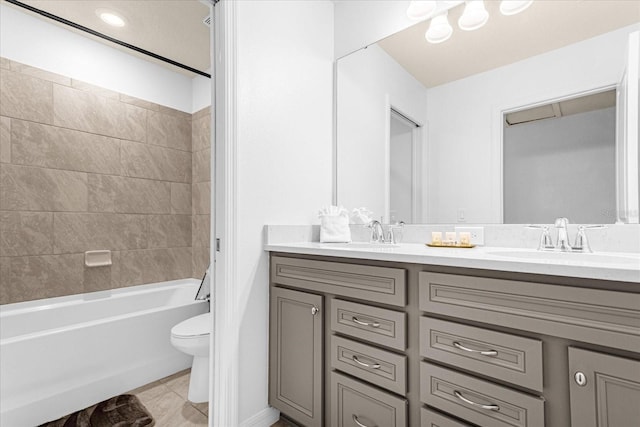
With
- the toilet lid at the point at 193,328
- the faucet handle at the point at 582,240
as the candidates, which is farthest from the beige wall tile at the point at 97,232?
the faucet handle at the point at 582,240

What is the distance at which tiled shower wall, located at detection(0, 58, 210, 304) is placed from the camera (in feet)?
7.09

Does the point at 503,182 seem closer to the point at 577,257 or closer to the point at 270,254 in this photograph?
the point at 577,257

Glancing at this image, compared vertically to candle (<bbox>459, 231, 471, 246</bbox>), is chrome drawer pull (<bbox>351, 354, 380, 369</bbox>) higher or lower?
lower

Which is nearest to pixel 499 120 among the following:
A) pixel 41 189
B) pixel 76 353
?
pixel 76 353

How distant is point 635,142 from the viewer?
120 centimetres

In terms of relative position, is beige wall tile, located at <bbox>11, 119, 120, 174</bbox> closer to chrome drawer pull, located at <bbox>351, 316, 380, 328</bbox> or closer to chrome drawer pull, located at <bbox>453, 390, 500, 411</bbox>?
chrome drawer pull, located at <bbox>351, 316, 380, 328</bbox>

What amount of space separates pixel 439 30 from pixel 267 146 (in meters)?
1.09

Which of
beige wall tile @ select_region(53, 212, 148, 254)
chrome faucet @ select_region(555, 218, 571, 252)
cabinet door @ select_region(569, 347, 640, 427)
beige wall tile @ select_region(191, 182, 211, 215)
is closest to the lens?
cabinet door @ select_region(569, 347, 640, 427)

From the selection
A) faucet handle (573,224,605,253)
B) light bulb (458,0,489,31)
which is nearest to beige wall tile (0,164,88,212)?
light bulb (458,0,489,31)

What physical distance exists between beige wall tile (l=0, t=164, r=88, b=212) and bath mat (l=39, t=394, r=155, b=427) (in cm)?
139

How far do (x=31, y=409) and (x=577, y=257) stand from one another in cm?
254

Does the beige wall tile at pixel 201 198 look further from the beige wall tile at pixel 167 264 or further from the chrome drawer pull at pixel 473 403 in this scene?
the chrome drawer pull at pixel 473 403

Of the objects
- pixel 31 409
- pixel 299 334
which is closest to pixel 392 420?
pixel 299 334

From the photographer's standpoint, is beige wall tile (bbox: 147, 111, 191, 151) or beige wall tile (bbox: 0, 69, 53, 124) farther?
beige wall tile (bbox: 147, 111, 191, 151)
